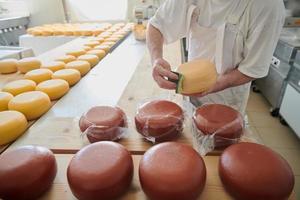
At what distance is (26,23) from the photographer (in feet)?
13.1

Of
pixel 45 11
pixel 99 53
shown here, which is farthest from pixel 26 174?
pixel 45 11

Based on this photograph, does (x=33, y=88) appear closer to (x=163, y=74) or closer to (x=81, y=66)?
(x=81, y=66)

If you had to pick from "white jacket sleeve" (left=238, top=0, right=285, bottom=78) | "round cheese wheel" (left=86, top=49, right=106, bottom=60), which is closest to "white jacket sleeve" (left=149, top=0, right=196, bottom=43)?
"white jacket sleeve" (left=238, top=0, right=285, bottom=78)

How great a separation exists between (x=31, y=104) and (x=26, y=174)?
46 cm

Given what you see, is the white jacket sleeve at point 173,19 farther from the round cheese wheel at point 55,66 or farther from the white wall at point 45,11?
the white wall at point 45,11

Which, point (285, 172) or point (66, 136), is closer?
point (285, 172)

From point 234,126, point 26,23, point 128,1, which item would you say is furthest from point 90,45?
point 26,23

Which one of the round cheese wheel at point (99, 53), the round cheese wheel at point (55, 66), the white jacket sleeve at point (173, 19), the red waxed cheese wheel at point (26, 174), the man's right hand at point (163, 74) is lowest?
the round cheese wheel at point (99, 53)

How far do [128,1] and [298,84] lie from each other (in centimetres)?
299

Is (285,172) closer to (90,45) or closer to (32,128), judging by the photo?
(32,128)

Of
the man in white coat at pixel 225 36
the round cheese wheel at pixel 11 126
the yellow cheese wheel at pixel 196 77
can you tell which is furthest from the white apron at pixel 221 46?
the round cheese wheel at pixel 11 126

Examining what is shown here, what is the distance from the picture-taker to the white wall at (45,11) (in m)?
3.96

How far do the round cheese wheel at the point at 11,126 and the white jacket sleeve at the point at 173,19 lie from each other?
0.69m

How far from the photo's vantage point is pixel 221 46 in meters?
0.93
